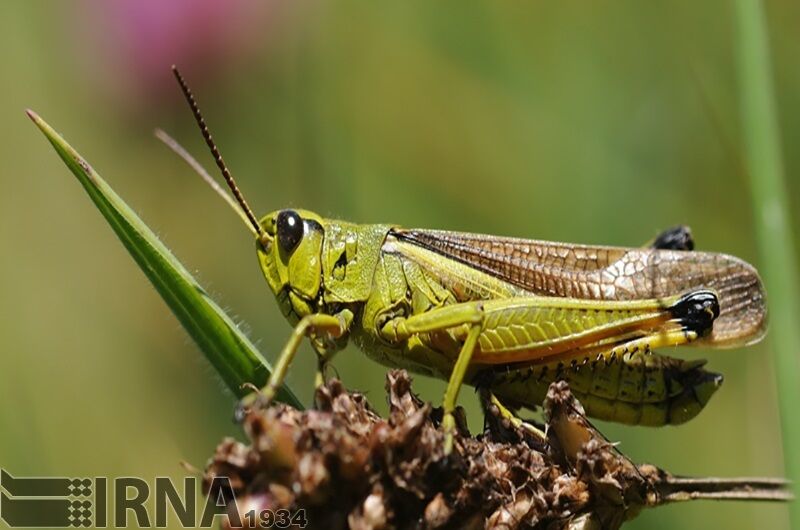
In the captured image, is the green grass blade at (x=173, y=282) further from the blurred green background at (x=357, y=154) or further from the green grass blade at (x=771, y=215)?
the blurred green background at (x=357, y=154)

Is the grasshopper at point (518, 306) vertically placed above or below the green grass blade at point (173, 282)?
above

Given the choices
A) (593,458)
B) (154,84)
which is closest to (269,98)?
(154,84)

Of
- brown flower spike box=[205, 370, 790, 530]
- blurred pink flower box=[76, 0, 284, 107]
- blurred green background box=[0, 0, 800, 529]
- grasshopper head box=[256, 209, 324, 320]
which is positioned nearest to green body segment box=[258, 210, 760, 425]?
grasshopper head box=[256, 209, 324, 320]

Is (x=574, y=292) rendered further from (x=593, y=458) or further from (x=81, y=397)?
(x=81, y=397)

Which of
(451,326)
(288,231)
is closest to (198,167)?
(288,231)

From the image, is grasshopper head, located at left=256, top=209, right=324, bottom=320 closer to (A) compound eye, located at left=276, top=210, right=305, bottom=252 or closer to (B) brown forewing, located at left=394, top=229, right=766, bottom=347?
(A) compound eye, located at left=276, top=210, right=305, bottom=252

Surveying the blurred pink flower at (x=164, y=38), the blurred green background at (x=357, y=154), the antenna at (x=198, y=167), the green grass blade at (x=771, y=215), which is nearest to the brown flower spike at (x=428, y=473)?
the green grass blade at (x=771, y=215)
